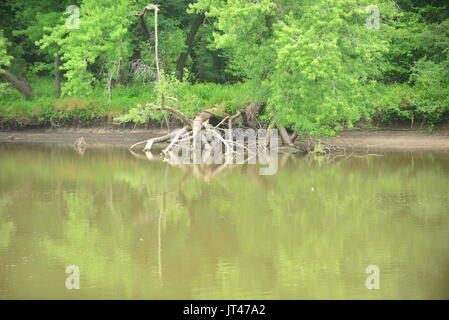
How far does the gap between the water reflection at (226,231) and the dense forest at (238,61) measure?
299 cm

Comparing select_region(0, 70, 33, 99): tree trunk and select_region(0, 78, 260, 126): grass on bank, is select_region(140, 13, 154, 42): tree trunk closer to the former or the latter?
select_region(0, 78, 260, 126): grass on bank

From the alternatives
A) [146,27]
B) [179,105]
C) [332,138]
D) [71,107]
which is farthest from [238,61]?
[71,107]

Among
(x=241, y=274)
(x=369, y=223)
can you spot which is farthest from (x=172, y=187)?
(x=241, y=274)

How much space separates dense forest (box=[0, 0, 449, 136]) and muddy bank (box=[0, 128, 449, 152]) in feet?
1.57

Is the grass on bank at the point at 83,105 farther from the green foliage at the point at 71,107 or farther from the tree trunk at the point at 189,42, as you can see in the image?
the tree trunk at the point at 189,42

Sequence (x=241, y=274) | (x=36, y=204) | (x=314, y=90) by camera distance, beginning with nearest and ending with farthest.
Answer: (x=241, y=274)
(x=36, y=204)
(x=314, y=90)

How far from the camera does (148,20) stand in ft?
103

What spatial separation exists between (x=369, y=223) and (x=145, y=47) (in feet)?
64.5

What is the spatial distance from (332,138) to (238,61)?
417cm

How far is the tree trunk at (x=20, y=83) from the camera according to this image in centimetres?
3125

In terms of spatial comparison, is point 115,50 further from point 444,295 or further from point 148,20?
point 444,295

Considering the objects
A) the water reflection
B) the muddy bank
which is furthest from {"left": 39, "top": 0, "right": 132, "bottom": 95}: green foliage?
the water reflection

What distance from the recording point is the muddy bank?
26.2 meters
